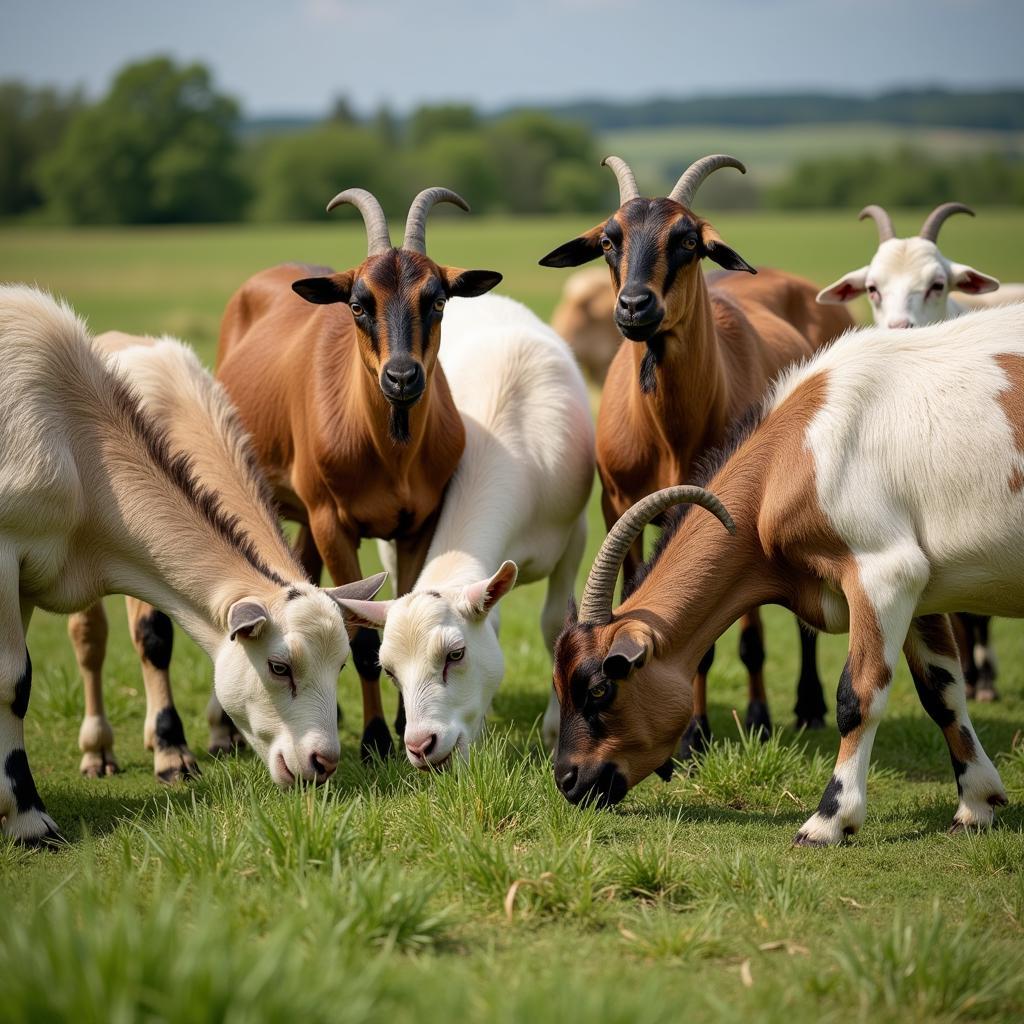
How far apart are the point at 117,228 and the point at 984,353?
106 meters

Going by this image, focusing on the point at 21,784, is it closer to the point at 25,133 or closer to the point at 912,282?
the point at 912,282

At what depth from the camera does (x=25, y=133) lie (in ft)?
410

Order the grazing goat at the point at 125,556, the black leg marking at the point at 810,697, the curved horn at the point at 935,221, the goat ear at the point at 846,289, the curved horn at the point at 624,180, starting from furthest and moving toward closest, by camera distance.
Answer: the curved horn at the point at 935,221
the goat ear at the point at 846,289
the black leg marking at the point at 810,697
the curved horn at the point at 624,180
the grazing goat at the point at 125,556

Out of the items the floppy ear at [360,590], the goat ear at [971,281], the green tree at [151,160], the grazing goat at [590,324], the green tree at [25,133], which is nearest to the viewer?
the floppy ear at [360,590]

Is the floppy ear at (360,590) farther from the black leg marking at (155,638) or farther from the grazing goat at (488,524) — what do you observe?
the black leg marking at (155,638)

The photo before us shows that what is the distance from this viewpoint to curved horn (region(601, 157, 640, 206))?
816 centimetres

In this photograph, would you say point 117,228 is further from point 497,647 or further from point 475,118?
point 497,647

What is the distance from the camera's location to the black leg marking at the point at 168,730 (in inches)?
320

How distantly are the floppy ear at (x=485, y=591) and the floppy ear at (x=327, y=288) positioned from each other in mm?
2019

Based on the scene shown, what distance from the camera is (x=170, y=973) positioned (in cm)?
385

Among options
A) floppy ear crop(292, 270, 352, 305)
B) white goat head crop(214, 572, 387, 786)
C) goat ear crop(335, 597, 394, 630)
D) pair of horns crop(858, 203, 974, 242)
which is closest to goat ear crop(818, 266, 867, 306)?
pair of horns crop(858, 203, 974, 242)

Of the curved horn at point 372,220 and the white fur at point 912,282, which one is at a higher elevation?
the curved horn at point 372,220

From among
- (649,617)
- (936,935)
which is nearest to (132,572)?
(649,617)

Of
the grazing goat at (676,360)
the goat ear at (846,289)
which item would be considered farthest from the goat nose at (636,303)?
the goat ear at (846,289)
